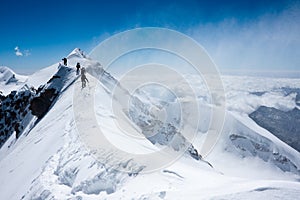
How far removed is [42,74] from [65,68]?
72.1ft

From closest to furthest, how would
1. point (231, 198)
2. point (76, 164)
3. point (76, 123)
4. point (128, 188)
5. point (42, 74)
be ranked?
point (231, 198) < point (128, 188) < point (76, 164) < point (76, 123) < point (42, 74)

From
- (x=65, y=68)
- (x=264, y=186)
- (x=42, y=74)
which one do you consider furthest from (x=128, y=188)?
(x=42, y=74)

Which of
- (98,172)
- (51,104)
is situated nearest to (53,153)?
(98,172)

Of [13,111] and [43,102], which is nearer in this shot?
[43,102]

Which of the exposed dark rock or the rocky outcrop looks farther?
the rocky outcrop

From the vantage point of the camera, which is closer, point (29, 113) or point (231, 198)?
point (231, 198)

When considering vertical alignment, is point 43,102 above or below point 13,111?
above

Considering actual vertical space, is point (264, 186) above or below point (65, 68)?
below

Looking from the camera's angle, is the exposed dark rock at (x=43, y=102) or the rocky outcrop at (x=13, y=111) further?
the rocky outcrop at (x=13, y=111)

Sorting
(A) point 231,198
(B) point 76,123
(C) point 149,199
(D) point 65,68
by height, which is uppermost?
(D) point 65,68

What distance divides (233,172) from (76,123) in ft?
587

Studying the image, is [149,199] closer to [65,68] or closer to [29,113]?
[65,68]

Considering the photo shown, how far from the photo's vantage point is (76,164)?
14.6 meters

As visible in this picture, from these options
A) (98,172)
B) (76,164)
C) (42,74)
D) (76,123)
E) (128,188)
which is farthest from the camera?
(42,74)
